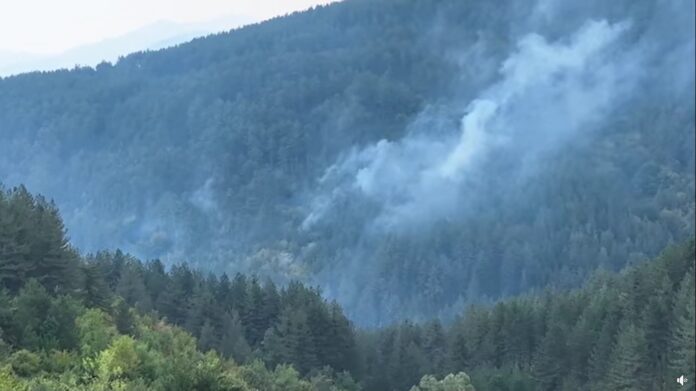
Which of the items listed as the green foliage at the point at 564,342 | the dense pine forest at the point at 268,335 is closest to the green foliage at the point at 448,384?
the dense pine forest at the point at 268,335

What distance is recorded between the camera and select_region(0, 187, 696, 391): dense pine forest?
31219 mm

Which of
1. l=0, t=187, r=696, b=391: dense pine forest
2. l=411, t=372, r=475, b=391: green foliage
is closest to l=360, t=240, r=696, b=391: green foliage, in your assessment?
l=0, t=187, r=696, b=391: dense pine forest

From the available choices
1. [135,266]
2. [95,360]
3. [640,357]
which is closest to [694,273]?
[95,360]

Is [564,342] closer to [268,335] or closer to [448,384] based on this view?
[448,384]

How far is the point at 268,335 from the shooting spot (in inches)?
3351

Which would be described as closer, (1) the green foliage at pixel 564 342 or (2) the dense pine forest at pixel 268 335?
(2) the dense pine forest at pixel 268 335

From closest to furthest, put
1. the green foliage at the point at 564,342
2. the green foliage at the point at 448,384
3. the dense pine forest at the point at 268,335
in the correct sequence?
the dense pine forest at the point at 268,335 < the green foliage at the point at 448,384 < the green foliage at the point at 564,342

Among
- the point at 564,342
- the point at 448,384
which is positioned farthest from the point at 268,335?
the point at 564,342

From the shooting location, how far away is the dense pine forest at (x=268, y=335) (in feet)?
102

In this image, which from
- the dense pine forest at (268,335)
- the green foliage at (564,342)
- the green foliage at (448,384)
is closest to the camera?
the dense pine forest at (268,335)

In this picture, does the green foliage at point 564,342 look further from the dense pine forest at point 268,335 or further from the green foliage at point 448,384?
the green foliage at point 448,384

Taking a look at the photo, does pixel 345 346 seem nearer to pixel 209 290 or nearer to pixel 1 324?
pixel 209 290

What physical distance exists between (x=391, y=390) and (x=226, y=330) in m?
23.5

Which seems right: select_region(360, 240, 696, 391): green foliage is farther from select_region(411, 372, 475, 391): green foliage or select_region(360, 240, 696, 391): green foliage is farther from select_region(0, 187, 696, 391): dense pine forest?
select_region(411, 372, 475, 391): green foliage
